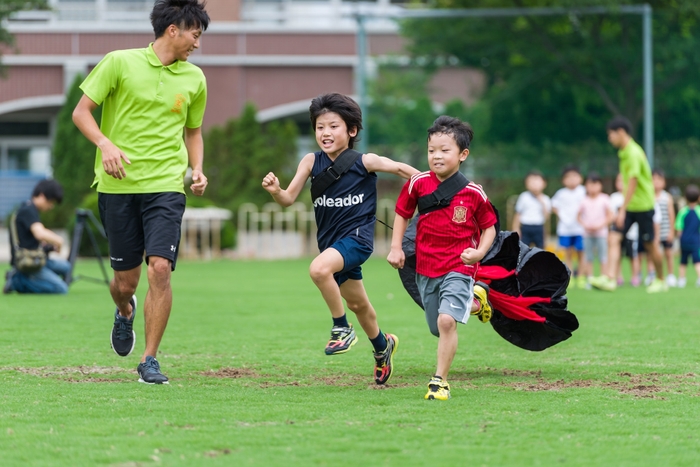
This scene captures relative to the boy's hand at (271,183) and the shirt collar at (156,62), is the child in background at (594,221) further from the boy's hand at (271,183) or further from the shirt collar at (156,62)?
the boy's hand at (271,183)

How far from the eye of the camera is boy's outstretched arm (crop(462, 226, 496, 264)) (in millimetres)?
5969

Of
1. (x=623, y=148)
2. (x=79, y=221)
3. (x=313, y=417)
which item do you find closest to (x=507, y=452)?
(x=313, y=417)

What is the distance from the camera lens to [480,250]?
6016 mm

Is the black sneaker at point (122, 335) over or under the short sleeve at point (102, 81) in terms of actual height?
under

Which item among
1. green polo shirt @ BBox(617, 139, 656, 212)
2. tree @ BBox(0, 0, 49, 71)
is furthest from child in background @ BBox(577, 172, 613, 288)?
tree @ BBox(0, 0, 49, 71)

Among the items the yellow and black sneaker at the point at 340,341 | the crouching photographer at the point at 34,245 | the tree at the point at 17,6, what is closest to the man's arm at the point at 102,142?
the yellow and black sneaker at the point at 340,341

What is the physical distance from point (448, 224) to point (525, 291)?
1.08 m

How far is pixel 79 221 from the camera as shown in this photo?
47.3 feet

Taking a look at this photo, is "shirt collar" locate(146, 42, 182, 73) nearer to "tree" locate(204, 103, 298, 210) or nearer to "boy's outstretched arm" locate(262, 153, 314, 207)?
"boy's outstretched arm" locate(262, 153, 314, 207)

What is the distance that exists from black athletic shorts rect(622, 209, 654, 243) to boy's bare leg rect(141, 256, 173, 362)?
8793 millimetres

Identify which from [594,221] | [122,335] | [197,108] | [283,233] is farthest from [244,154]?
[197,108]

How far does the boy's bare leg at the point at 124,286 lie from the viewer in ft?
22.5

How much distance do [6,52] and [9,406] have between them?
2676 centimetres

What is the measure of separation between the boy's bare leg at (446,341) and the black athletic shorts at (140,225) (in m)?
1.68
